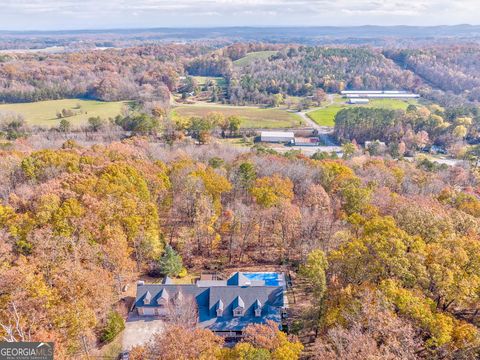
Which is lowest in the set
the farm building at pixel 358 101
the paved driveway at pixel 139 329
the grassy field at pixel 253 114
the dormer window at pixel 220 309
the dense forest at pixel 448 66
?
the paved driveway at pixel 139 329

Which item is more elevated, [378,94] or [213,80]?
[213,80]

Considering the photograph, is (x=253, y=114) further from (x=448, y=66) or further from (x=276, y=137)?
(x=448, y=66)

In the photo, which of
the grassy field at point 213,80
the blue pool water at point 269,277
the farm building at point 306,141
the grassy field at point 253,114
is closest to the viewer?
the blue pool water at point 269,277

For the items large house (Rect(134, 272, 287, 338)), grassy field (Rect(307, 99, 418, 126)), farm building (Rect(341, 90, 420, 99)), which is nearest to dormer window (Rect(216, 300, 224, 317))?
large house (Rect(134, 272, 287, 338))

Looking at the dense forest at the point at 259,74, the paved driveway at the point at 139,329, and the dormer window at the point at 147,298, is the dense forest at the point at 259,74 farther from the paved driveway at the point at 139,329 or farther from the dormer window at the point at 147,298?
the paved driveway at the point at 139,329

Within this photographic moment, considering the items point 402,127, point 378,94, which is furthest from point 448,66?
point 402,127

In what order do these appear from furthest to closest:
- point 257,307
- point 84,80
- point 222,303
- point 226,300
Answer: point 84,80, point 226,300, point 222,303, point 257,307

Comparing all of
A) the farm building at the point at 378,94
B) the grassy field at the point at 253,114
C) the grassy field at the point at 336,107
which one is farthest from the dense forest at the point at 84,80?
the farm building at the point at 378,94
